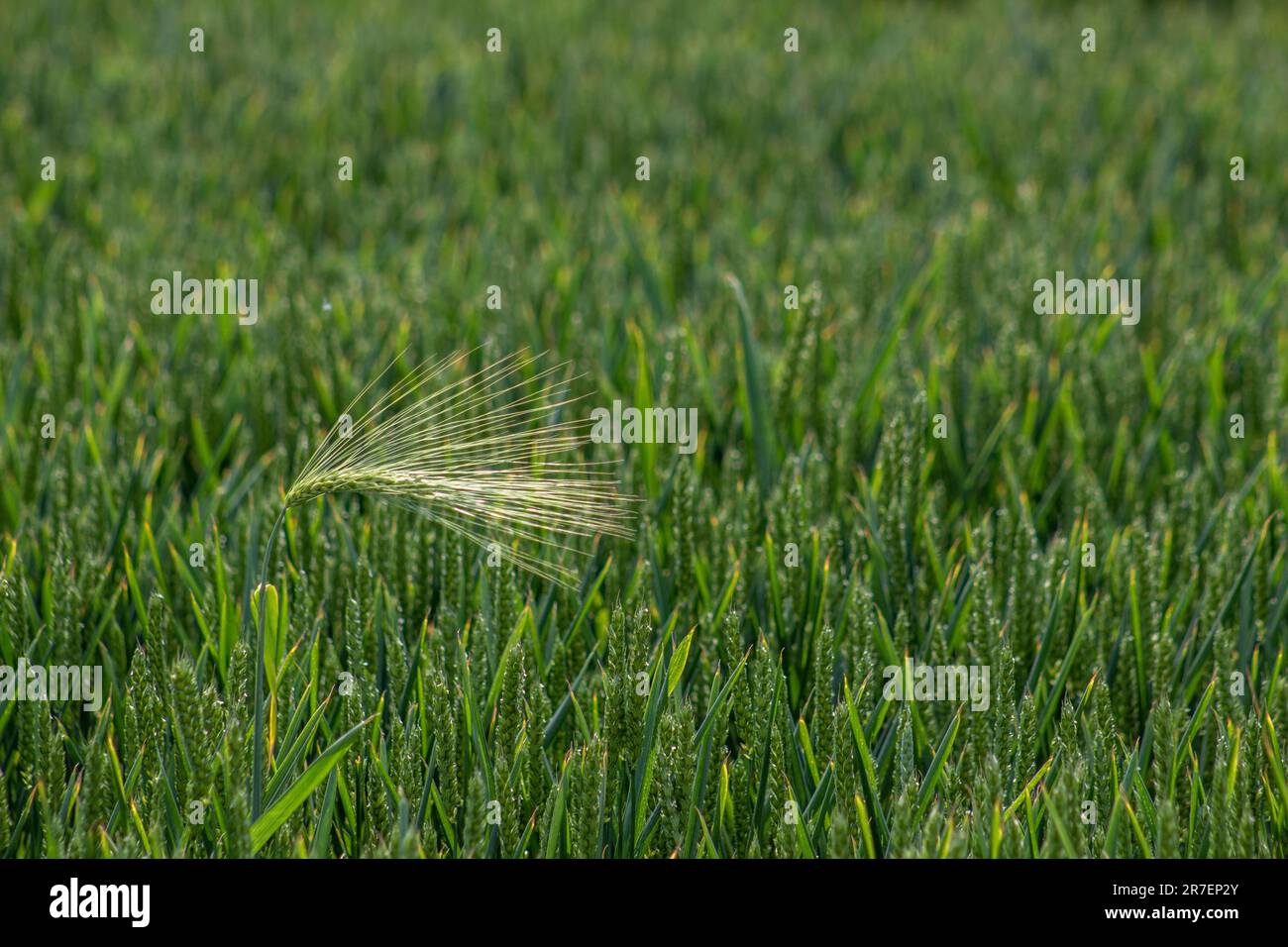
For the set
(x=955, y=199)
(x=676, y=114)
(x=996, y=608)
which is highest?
(x=676, y=114)

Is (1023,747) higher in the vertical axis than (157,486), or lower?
lower

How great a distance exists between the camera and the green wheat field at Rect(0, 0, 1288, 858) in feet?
5.52

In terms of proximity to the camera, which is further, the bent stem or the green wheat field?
the green wheat field

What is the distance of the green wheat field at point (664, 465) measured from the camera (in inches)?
66.2

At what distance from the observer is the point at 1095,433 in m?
2.74

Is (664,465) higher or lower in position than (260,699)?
higher

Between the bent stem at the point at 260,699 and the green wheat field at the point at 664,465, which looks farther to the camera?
the green wheat field at the point at 664,465

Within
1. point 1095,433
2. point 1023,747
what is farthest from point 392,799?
point 1095,433

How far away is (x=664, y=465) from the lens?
2553 millimetres

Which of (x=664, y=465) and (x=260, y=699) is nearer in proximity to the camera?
(x=260, y=699)
